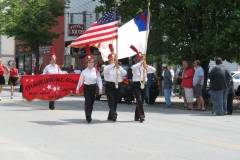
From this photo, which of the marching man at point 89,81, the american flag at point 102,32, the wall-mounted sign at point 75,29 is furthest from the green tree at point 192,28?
the wall-mounted sign at point 75,29

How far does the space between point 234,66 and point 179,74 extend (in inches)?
667

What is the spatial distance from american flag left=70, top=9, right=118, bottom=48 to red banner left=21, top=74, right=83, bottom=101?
8.82 feet

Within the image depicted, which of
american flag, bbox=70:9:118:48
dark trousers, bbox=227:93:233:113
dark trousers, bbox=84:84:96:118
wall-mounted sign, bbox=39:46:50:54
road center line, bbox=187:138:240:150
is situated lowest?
road center line, bbox=187:138:240:150

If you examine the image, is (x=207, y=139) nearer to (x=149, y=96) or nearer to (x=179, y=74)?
(x=179, y=74)

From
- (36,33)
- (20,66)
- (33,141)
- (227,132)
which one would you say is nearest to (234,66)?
(36,33)

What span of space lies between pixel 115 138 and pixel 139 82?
348 centimetres

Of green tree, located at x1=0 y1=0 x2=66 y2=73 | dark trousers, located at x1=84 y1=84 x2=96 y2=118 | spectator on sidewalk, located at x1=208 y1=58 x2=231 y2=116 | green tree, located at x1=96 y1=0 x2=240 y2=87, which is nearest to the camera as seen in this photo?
dark trousers, located at x1=84 y1=84 x2=96 y2=118

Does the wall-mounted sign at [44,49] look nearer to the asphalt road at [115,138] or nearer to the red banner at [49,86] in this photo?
the red banner at [49,86]

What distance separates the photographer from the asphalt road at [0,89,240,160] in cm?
924

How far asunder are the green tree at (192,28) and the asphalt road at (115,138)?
491 centimetres

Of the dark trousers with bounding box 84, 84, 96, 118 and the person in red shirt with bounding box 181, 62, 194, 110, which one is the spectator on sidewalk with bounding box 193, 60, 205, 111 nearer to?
the person in red shirt with bounding box 181, 62, 194, 110

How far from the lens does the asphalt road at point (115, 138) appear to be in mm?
9239

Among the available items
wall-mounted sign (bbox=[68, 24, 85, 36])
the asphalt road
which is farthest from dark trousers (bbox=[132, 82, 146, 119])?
wall-mounted sign (bbox=[68, 24, 85, 36])

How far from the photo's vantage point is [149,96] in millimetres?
23609
